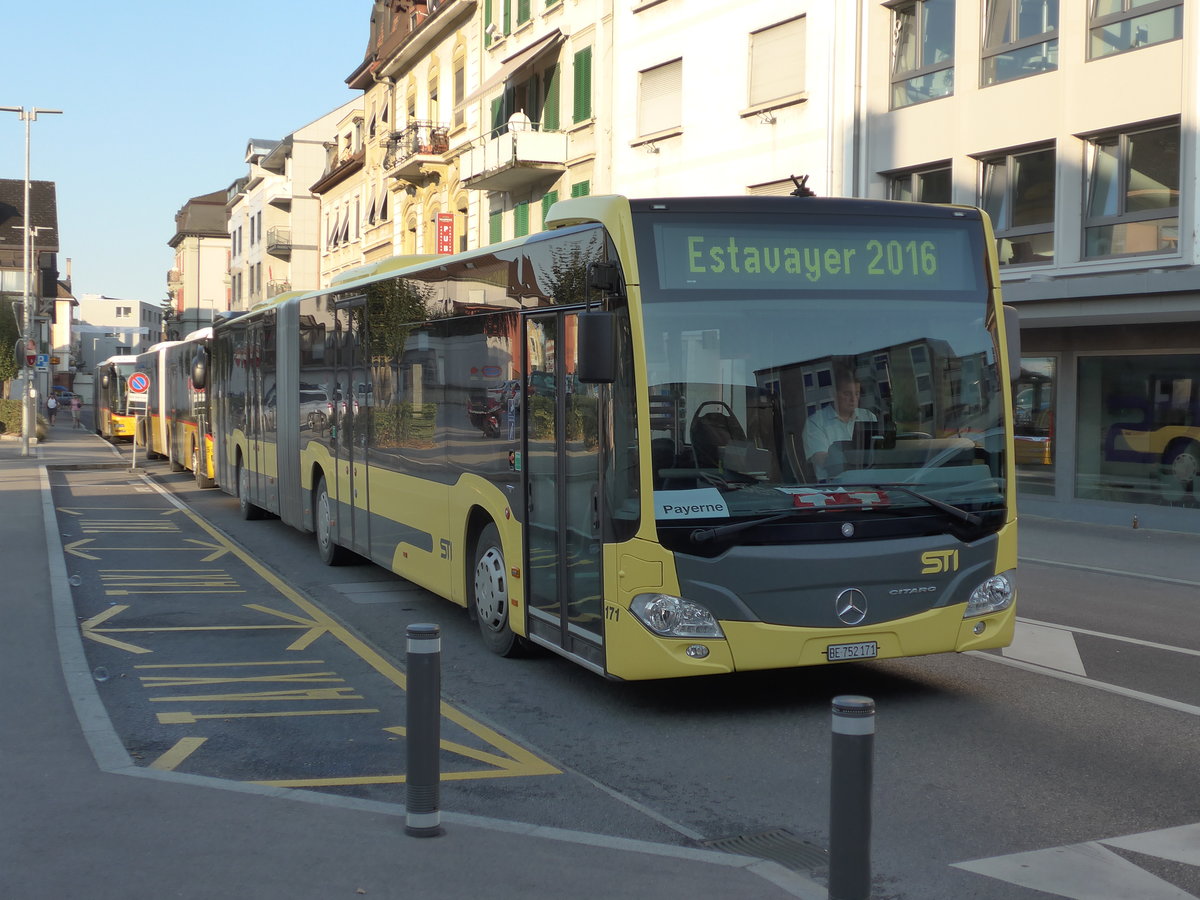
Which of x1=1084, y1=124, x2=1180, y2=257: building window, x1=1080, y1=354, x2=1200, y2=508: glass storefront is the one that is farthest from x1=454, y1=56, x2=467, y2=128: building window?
x1=1080, y1=354, x2=1200, y2=508: glass storefront

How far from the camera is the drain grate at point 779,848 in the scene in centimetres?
516

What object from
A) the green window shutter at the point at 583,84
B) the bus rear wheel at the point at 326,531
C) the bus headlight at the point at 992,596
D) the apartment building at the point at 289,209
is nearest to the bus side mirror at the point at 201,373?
the bus rear wheel at the point at 326,531

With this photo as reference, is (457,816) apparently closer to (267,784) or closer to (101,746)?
(267,784)

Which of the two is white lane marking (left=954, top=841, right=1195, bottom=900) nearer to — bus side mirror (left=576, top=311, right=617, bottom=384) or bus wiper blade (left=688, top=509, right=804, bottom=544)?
bus wiper blade (left=688, top=509, right=804, bottom=544)

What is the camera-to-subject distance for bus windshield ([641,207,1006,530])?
23.2 feet

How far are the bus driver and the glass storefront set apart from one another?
43.2ft

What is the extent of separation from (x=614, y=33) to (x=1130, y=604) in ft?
70.0

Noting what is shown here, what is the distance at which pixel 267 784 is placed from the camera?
6.08 metres

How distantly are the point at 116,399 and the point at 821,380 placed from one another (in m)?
43.8

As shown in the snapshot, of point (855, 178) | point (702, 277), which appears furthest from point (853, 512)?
point (855, 178)

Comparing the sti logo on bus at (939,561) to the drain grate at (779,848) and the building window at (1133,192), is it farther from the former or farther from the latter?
the building window at (1133,192)

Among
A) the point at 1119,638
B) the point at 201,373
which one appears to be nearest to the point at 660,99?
the point at 201,373

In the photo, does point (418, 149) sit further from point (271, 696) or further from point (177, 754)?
point (177, 754)

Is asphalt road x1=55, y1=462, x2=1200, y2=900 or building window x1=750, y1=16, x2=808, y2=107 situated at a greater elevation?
building window x1=750, y1=16, x2=808, y2=107
